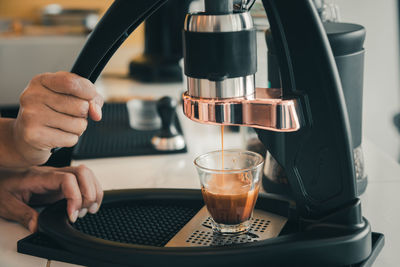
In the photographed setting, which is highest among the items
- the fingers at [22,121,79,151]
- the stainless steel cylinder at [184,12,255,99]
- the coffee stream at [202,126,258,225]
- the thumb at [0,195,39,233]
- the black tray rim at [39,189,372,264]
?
the stainless steel cylinder at [184,12,255,99]

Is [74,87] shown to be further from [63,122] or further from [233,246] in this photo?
[233,246]

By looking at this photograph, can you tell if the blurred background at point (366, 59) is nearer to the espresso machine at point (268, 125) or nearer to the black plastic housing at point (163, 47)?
the black plastic housing at point (163, 47)

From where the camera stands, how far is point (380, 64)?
2395 mm

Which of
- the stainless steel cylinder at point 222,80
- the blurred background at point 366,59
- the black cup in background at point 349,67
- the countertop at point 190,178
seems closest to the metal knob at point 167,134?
the countertop at point 190,178

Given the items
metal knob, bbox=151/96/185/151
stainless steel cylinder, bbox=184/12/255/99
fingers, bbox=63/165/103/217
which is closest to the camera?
stainless steel cylinder, bbox=184/12/255/99

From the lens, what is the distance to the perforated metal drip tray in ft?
2.21

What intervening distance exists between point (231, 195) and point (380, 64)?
72.6 inches

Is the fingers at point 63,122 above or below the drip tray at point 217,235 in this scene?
above

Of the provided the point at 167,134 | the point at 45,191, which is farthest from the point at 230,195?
the point at 167,134

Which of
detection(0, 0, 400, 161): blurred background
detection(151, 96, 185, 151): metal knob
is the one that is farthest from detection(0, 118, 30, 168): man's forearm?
detection(0, 0, 400, 161): blurred background

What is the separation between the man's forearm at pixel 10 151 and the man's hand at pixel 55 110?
9 centimetres

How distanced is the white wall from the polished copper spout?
1.72 m

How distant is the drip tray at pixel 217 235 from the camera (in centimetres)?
75

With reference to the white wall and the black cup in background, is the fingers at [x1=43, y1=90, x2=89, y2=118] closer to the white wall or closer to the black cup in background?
the black cup in background
